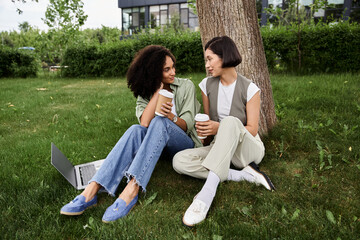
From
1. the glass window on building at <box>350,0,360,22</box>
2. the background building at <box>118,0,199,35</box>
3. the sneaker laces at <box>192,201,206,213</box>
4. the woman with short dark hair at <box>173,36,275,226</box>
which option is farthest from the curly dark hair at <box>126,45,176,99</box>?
the background building at <box>118,0,199,35</box>

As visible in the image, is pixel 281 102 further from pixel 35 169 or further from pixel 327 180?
pixel 35 169

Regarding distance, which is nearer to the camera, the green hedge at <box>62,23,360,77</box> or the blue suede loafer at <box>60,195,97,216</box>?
the blue suede loafer at <box>60,195,97,216</box>

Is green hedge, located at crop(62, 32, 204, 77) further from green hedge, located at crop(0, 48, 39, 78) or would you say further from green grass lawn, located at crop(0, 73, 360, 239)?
green grass lawn, located at crop(0, 73, 360, 239)

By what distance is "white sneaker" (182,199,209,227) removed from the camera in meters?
2.17

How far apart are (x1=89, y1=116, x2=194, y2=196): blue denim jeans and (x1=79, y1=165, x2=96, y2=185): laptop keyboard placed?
0.45 metres

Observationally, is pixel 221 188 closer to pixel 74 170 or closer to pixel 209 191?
pixel 209 191

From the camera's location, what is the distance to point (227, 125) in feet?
7.96

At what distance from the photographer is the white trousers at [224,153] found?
2395 mm

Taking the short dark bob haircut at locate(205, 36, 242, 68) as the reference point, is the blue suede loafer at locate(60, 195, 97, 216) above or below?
below

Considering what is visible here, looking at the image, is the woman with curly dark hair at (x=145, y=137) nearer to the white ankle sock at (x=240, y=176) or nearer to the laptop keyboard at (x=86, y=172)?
the laptop keyboard at (x=86, y=172)

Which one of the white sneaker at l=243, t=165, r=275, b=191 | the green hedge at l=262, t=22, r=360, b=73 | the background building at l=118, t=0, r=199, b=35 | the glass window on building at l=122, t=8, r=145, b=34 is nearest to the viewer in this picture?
the white sneaker at l=243, t=165, r=275, b=191

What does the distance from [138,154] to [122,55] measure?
9199mm

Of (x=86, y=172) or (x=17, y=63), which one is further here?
(x=17, y=63)

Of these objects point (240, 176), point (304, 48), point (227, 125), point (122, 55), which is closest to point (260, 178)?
point (240, 176)
